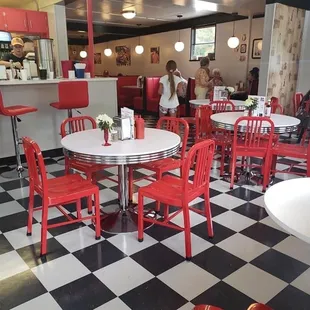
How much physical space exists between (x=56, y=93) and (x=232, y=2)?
4166 mm

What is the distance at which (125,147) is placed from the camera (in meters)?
2.46

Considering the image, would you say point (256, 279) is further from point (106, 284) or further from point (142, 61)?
point (142, 61)

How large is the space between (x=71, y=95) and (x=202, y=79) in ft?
10.1

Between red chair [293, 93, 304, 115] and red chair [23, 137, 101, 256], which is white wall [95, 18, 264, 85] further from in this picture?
red chair [23, 137, 101, 256]

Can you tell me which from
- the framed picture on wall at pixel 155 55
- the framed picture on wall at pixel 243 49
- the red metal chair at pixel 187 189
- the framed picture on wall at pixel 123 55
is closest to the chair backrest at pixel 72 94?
the red metal chair at pixel 187 189

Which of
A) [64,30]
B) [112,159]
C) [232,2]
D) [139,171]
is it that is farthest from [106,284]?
[232,2]

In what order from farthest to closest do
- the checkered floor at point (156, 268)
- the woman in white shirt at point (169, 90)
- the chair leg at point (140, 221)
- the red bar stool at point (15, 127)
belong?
1. the woman in white shirt at point (169, 90)
2. the red bar stool at point (15, 127)
3. the chair leg at point (140, 221)
4. the checkered floor at point (156, 268)

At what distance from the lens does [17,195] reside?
349cm

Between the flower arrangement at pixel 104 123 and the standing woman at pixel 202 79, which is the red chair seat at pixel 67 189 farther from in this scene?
the standing woman at pixel 202 79

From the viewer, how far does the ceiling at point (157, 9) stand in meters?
6.68

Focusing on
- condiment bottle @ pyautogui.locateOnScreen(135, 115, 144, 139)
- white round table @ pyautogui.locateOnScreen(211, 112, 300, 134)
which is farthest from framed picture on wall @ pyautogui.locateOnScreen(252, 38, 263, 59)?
condiment bottle @ pyautogui.locateOnScreen(135, 115, 144, 139)

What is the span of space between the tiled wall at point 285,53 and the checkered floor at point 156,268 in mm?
4175

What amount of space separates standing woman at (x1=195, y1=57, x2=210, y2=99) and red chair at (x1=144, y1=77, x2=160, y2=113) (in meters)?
2.69

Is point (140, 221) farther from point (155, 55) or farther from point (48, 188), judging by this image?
point (155, 55)
